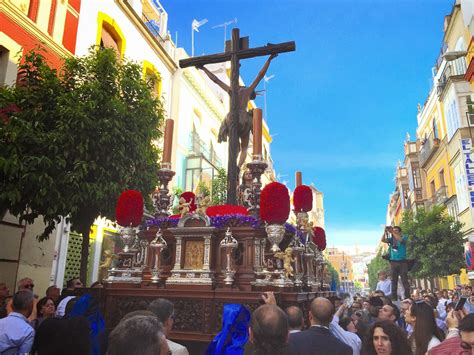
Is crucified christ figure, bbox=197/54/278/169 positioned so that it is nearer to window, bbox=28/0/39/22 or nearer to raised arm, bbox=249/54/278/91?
raised arm, bbox=249/54/278/91

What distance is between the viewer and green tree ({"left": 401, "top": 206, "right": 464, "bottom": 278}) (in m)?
21.8

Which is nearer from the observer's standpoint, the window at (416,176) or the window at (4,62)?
the window at (4,62)

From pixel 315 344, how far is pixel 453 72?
92.7 feet

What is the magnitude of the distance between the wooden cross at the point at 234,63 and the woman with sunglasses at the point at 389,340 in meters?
3.92

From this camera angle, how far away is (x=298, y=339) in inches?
127

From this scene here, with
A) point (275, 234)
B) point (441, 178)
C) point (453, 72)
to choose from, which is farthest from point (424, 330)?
point (441, 178)

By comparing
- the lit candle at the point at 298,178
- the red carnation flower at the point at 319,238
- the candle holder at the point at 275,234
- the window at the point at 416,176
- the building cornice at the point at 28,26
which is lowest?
the candle holder at the point at 275,234

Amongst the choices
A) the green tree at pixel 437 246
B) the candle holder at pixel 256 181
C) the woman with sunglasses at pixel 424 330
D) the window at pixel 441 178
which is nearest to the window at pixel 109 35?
the candle holder at pixel 256 181

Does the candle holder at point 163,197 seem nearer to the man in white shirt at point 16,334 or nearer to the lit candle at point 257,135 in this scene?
the lit candle at point 257,135

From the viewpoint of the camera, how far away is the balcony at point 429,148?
3032 cm

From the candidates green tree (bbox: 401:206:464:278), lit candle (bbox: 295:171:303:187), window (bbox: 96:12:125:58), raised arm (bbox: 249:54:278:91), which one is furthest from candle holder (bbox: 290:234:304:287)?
green tree (bbox: 401:206:464:278)

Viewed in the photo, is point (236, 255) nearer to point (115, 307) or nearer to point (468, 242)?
point (115, 307)

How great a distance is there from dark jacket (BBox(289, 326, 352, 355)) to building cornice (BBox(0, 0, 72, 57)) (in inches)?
482

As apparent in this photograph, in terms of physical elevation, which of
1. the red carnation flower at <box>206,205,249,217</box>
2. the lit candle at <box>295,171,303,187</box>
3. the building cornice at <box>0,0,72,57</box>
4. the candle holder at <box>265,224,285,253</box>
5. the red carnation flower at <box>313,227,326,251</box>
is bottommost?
the candle holder at <box>265,224,285,253</box>
